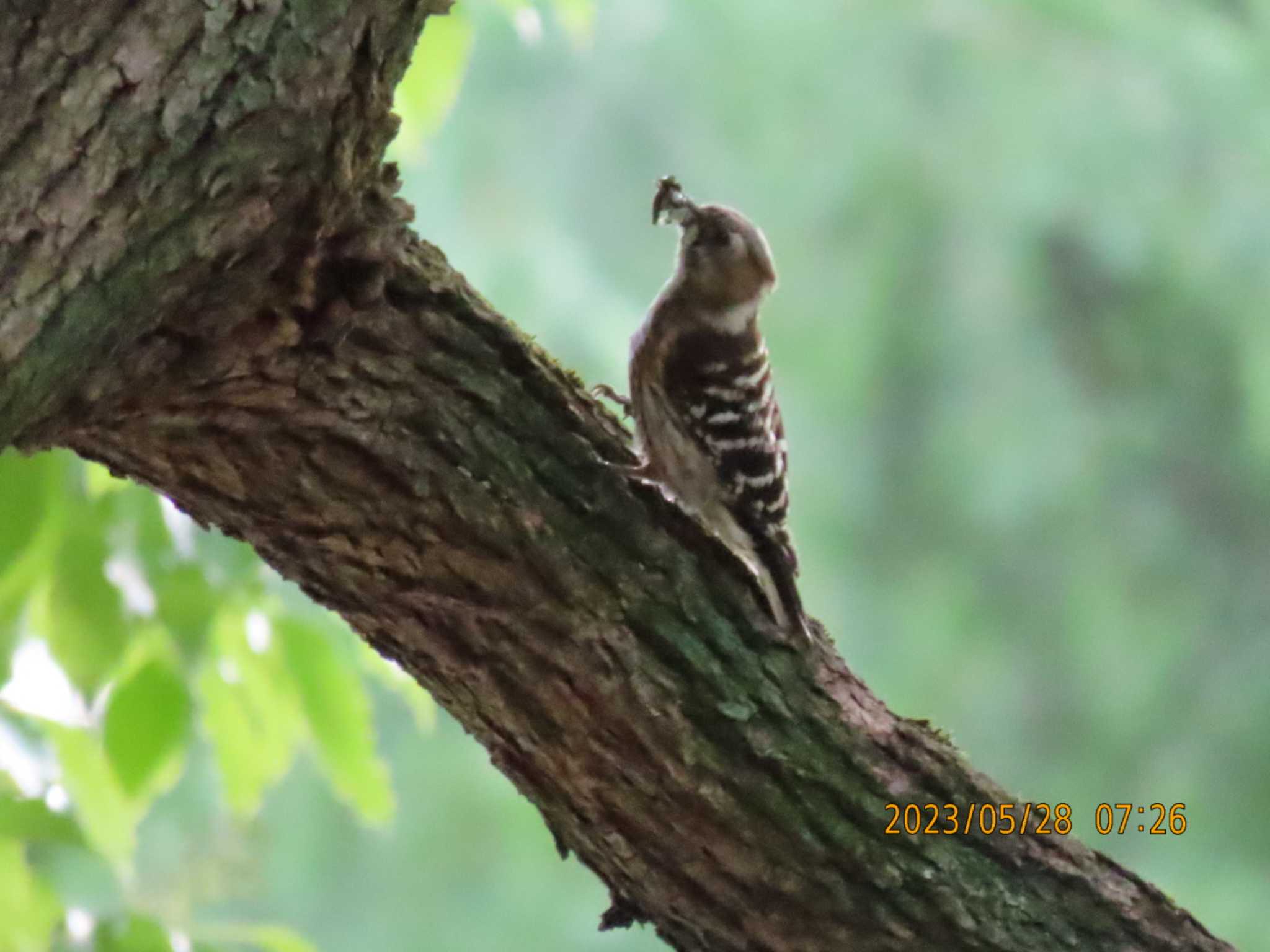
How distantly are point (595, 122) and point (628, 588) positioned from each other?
3.57 m

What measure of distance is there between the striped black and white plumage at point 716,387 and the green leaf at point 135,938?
0.83m

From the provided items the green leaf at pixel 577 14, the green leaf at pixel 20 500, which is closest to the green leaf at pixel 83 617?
the green leaf at pixel 20 500

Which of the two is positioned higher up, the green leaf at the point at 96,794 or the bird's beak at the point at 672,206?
the bird's beak at the point at 672,206

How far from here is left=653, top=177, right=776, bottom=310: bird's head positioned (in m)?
2.46

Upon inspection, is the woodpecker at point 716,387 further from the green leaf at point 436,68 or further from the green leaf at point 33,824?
the green leaf at point 33,824

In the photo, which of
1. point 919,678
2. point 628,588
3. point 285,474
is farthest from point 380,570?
point 919,678

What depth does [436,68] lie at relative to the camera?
1.72 meters

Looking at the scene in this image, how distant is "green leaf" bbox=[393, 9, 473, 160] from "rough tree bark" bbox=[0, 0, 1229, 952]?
286 mm

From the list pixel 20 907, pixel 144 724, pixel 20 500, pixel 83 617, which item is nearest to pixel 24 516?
pixel 20 500

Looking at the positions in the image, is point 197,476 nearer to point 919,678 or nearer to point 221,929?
point 221,929

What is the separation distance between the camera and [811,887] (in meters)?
1.61

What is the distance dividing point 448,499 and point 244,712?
1.59 ft
